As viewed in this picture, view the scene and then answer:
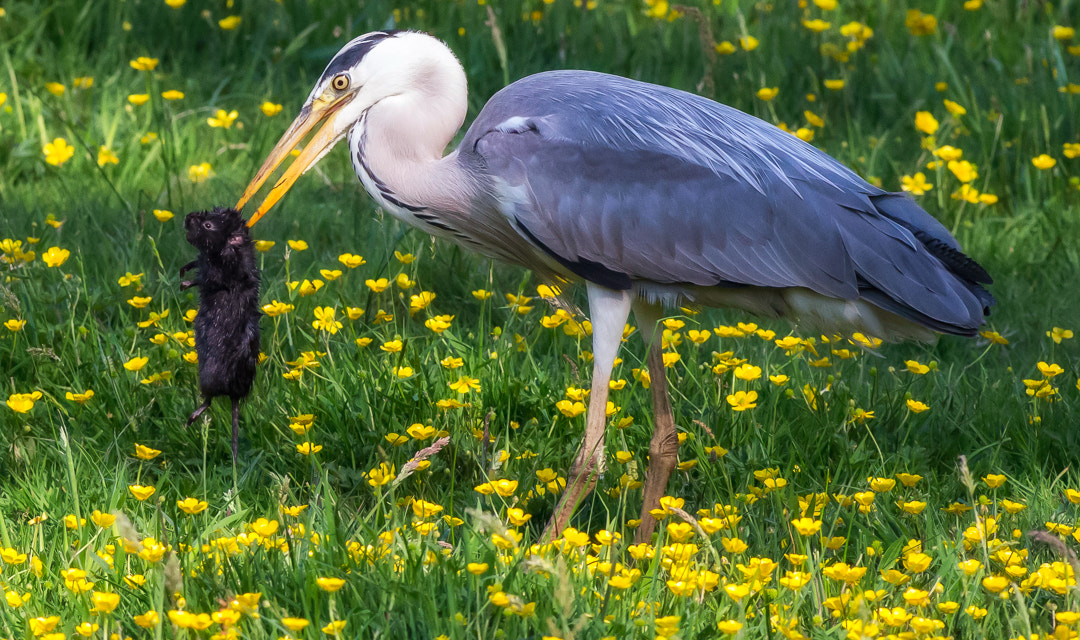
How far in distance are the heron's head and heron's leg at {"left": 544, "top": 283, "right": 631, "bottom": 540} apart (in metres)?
0.77

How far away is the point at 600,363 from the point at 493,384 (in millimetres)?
406

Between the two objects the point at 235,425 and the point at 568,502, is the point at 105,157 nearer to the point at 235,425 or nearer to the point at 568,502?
the point at 235,425

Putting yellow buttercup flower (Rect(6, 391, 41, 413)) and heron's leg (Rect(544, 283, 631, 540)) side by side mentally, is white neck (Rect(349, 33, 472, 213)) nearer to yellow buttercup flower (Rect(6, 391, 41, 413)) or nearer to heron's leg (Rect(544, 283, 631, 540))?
heron's leg (Rect(544, 283, 631, 540))

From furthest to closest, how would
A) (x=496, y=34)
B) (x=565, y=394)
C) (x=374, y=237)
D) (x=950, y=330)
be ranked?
(x=496, y=34) < (x=374, y=237) < (x=565, y=394) < (x=950, y=330)

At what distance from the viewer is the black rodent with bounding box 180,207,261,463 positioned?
3762 mm

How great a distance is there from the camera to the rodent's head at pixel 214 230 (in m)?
3.79

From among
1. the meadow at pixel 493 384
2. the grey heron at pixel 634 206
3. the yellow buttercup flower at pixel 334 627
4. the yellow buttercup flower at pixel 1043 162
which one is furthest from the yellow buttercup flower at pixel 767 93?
the yellow buttercup flower at pixel 334 627

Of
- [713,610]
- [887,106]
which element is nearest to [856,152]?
[887,106]

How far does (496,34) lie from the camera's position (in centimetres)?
598

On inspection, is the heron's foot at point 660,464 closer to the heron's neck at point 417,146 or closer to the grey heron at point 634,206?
the grey heron at point 634,206

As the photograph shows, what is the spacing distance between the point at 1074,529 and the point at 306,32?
16.1 ft

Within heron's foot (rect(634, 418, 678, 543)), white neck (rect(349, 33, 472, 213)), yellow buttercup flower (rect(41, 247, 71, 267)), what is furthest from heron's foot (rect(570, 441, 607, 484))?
yellow buttercup flower (rect(41, 247, 71, 267))

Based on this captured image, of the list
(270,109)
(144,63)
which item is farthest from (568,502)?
(144,63)

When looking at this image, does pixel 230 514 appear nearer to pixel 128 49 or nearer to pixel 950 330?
pixel 950 330
